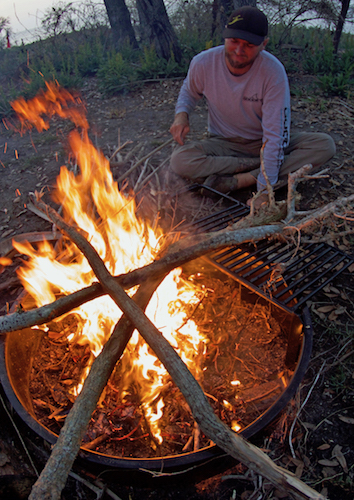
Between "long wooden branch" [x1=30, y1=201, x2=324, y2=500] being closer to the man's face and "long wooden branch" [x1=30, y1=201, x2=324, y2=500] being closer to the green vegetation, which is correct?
the man's face

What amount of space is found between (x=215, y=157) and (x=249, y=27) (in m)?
1.42

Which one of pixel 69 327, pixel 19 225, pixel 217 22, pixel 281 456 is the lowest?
pixel 281 456

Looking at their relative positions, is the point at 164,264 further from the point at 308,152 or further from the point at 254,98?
the point at 308,152

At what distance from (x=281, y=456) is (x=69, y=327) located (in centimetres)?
170

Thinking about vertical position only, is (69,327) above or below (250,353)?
above

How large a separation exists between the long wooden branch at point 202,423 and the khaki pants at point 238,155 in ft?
Answer: 8.61

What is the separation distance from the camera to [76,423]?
4.94 ft

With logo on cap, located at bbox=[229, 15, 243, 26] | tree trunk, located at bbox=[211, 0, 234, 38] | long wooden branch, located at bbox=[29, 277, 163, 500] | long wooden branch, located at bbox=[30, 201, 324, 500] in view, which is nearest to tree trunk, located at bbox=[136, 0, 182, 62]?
Result: tree trunk, located at bbox=[211, 0, 234, 38]

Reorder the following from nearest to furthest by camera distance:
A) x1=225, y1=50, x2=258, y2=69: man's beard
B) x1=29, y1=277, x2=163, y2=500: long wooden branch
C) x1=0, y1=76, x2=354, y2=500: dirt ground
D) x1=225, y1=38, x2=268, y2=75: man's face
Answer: x1=29, y1=277, x2=163, y2=500: long wooden branch < x1=0, y1=76, x2=354, y2=500: dirt ground < x1=225, y1=38, x2=268, y2=75: man's face < x1=225, y1=50, x2=258, y2=69: man's beard

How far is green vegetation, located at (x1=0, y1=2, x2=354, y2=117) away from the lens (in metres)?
7.20

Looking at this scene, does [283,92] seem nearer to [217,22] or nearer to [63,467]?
[63,467]

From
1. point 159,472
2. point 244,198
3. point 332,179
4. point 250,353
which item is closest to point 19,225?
point 244,198

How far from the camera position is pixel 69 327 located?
8.87 ft

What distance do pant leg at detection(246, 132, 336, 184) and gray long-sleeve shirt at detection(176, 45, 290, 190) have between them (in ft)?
0.79
